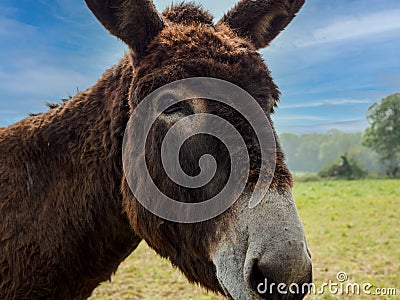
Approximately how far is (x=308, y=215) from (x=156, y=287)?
1030cm

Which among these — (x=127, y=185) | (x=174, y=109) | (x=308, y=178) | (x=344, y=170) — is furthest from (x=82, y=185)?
(x=344, y=170)

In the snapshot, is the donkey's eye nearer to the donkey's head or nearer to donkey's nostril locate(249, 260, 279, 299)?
the donkey's head

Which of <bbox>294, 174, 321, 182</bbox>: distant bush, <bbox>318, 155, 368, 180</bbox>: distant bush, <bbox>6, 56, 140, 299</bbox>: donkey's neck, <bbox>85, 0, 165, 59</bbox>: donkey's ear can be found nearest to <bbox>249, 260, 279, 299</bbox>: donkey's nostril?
<bbox>6, 56, 140, 299</bbox>: donkey's neck

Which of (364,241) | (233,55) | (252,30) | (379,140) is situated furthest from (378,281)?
(379,140)

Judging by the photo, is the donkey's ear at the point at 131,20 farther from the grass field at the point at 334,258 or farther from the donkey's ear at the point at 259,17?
the grass field at the point at 334,258

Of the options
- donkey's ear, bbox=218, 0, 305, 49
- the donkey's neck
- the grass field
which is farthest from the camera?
the grass field

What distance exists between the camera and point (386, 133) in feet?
157

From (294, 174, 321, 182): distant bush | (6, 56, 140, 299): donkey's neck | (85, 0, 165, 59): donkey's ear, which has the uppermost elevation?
(294, 174, 321, 182): distant bush

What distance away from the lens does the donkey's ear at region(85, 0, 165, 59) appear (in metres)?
2.54

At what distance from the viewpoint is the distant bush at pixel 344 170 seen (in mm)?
41312

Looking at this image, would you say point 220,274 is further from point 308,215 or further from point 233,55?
point 308,215

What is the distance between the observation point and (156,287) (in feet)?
27.6

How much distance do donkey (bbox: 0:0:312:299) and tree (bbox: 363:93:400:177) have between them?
45.6 meters

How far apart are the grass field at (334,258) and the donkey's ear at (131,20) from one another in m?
3.41
